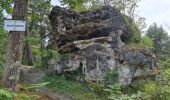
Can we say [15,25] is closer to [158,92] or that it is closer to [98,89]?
[98,89]

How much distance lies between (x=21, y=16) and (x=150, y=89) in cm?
Answer: 835

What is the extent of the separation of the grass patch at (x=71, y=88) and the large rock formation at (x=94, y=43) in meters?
0.71

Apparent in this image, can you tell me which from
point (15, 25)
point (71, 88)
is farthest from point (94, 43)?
point (15, 25)

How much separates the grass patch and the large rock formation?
71cm

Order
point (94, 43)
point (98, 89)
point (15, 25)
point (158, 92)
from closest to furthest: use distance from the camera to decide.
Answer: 1. point (15, 25)
2. point (158, 92)
3. point (98, 89)
4. point (94, 43)

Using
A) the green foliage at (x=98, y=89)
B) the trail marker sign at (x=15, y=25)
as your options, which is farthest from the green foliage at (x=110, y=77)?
the trail marker sign at (x=15, y=25)

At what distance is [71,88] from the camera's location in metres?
15.9

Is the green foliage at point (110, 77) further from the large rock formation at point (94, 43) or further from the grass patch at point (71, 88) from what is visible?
the grass patch at point (71, 88)

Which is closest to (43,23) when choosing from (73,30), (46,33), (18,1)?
(46,33)

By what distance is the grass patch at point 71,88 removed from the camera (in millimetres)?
15078

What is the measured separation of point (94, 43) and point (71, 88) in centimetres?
301

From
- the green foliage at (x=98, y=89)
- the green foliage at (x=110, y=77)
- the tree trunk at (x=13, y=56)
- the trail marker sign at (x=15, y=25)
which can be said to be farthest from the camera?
the green foliage at (x=110, y=77)

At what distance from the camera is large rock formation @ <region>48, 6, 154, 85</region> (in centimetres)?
1709

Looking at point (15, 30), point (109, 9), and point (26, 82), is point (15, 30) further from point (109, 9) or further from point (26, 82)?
point (109, 9)
